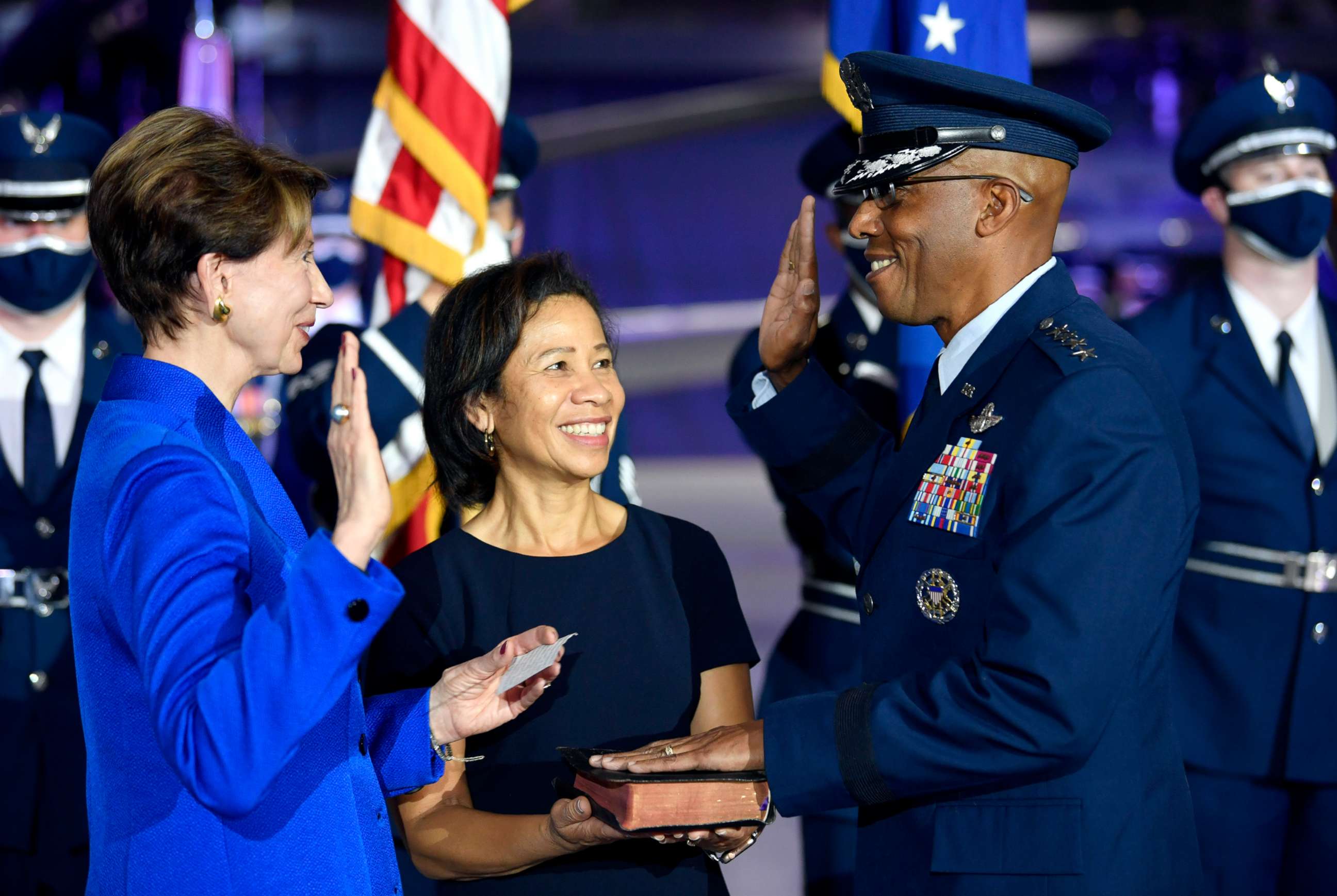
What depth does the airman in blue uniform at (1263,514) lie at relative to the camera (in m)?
2.72

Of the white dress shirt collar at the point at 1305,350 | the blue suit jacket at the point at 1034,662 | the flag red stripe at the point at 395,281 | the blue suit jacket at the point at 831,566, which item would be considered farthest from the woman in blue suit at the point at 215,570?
the white dress shirt collar at the point at 1305,350

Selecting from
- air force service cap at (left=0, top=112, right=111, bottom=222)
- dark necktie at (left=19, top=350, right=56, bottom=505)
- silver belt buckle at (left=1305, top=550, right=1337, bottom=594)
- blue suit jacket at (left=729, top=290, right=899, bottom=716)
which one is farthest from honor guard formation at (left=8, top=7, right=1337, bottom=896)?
air force service cap at (left=0, top=112, right=111, bottom=222)

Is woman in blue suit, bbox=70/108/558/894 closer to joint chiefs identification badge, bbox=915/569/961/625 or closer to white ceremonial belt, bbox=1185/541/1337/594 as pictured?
joint chiefs identification badge, bbox=915/569/961/625

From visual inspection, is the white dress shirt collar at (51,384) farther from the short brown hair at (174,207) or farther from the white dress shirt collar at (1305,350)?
the white dress shirt collar at (1305,350)

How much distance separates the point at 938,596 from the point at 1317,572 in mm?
1496

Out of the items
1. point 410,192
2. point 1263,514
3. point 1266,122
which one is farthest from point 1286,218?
point 410,192

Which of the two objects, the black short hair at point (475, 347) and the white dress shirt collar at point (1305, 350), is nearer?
the black short hair at point (475, 347)

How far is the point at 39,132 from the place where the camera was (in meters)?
2.94

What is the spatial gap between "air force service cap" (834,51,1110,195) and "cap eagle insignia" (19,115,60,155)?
1966 millimetres

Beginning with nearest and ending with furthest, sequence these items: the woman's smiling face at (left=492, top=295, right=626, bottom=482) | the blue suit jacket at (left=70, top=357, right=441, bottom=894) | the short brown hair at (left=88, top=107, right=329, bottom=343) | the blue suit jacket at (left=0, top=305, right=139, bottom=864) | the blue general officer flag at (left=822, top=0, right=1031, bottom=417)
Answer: the blue suit jacket at (left=70, top=357, right=441, bottom=894) < the short brown hair at (left=88, top=107, right=329, bottom=343) < the woman's smiling face at (left=492, top=295, right=626, bottom=482) < the blue general officer flag at (left=822, top=0, right=1031, bottom=417) < the blue suit jacket at (left=0, top=305, right=139, bottom=864)

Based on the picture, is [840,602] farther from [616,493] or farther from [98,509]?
[98,509]

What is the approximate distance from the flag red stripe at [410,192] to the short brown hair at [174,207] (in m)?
1.40

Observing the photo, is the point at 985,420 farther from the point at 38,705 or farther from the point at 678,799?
the point at 38,705

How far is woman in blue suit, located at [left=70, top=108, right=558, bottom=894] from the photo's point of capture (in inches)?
49.6
